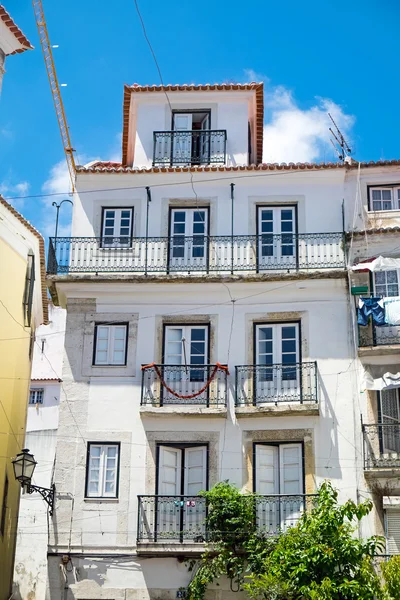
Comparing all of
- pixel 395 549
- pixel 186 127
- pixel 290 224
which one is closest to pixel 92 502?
pixel 395 549

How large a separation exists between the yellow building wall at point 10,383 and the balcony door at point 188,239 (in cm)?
433

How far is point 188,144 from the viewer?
25.5m

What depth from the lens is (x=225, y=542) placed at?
20.8 m

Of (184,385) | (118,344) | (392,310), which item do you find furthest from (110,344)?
(392,310)

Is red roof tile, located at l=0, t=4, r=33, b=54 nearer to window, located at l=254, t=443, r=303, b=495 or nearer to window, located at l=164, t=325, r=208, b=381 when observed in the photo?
window, located at l=164, t=325, r=208, b=381

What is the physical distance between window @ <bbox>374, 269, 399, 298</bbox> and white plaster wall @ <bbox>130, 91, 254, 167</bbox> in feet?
16.7

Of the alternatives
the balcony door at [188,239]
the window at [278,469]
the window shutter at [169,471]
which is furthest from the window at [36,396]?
the window at [278,469]

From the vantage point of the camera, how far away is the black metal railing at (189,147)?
25312 mm

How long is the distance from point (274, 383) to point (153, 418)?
9.37 feet

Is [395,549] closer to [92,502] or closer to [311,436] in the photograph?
[311,436]

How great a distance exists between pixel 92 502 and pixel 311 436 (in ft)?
16.5

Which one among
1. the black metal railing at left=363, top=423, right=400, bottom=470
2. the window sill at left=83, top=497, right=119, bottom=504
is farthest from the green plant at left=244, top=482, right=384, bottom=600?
the window sill at left=83, top=497, right=119, bottom=504

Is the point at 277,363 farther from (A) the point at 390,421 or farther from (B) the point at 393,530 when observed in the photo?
(B) the point at 393,530

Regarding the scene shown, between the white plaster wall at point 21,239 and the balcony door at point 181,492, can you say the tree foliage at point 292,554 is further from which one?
the white plaster wall at point 21,239
